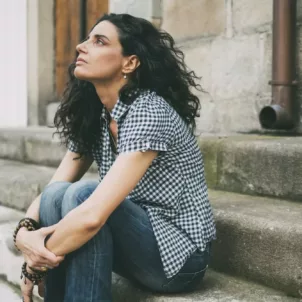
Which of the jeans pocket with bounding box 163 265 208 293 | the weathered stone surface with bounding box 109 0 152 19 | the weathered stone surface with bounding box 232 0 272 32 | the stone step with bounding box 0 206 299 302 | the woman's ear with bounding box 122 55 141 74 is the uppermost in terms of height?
the weathered stone surface with bounding box 109 0 152 19

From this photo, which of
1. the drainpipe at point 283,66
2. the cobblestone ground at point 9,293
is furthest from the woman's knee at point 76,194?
the drainpipe at point 283,66

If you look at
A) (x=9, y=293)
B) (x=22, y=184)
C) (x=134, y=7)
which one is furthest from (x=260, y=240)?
(x=134, y=7)

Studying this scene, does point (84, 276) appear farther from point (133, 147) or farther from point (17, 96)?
point (17, 96)

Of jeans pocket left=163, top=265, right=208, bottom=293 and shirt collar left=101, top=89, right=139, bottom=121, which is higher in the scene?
shirt collar left=101, top=89, right=139, bottom=121

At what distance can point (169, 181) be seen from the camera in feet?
6.67

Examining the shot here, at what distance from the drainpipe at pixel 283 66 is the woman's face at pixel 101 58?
3.69ft

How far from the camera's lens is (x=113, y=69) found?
2.15 metres

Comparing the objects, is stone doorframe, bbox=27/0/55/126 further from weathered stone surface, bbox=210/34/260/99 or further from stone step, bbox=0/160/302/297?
stone step, bbox=0/160/302/297

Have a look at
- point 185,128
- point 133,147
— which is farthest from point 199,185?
point 133,147

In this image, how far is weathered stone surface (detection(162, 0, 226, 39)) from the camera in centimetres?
351

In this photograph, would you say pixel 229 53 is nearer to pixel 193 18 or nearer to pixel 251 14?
pixel 251 14

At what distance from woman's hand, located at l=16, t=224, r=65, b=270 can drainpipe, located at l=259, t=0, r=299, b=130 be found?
1.51 meters

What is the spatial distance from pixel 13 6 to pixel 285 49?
3672 mm

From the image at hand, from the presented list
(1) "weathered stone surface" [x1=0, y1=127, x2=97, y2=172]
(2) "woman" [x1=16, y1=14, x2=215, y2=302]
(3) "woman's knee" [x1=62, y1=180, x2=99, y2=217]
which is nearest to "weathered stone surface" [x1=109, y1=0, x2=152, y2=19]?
(1) "weathered stone surface" [x1=0, y1=127, x2=97, y2=172]
